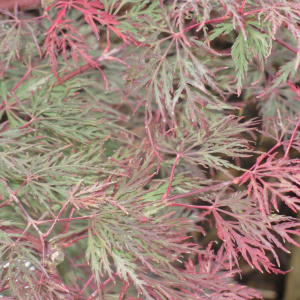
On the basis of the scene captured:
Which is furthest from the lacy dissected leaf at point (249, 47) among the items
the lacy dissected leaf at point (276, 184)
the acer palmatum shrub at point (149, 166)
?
the lacy dissected leaf at point (276, 184)

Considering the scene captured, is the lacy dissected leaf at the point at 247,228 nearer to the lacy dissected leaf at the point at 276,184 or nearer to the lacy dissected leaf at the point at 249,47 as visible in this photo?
the lacy dissected leaf at the point at 276,184

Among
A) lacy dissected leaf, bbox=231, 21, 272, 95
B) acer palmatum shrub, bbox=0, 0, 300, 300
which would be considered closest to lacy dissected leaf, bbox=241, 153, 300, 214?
acer palmatum shrub, bbox=0, 0, 300, 300

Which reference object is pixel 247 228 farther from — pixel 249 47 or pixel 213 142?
pixel 249 47

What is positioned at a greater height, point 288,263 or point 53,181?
point 53,181

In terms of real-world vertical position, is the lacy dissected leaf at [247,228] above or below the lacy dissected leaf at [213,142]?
below

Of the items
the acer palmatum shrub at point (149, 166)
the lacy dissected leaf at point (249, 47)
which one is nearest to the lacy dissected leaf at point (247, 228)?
the acer palmatum shrub at point (149, 166)

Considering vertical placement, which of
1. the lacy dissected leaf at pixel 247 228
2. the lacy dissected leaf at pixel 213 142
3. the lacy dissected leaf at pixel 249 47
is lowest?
the lacy dissected leaf at pixel 247 228

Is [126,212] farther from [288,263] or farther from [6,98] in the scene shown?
[288,263]

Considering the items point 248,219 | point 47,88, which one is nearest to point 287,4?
point 248,219

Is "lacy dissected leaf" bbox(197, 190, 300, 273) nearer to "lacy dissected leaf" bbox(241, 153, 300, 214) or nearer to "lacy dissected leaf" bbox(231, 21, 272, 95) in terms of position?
"lacy dissected leaf" bbox(241, 153, 300, 214)

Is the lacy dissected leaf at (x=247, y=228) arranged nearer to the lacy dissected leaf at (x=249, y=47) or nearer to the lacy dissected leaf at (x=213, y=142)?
the lacy dissected leaf at (x=213, y=142)

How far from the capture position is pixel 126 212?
0.53 m

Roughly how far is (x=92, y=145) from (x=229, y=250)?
242 millimetres

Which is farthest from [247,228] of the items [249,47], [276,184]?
[249,47]
